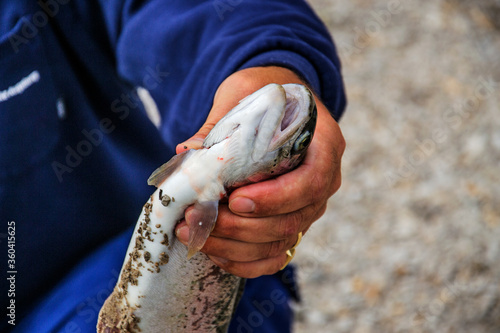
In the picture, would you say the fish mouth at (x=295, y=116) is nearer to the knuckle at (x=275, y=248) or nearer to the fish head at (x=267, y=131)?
the fish head at (x=267, y=131)

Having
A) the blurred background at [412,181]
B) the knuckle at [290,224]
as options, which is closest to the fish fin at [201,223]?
the knuckle at [290,224]

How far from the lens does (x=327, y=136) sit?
1596 millimetres

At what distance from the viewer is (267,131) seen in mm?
1409

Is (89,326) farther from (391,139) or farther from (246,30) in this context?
(391,139)

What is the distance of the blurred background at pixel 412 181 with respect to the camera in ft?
13.2

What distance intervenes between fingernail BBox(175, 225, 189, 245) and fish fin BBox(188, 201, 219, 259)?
0.22 ft

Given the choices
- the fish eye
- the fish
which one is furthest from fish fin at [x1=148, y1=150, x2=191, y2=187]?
the fish eye

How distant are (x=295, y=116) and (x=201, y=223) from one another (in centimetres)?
43

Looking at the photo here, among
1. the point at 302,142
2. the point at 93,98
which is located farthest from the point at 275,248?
the point at 93,98

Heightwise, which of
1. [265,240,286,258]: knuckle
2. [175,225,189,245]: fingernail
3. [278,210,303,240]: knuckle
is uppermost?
[175,225,189,245]: fingernail

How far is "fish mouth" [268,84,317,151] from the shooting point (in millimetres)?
1410

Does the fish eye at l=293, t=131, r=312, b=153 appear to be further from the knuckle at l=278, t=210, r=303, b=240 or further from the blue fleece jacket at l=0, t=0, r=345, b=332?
the blue fleece jacket at l=0, t=0, r=345, b=332

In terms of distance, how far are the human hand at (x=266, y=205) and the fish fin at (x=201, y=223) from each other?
1.2 inches

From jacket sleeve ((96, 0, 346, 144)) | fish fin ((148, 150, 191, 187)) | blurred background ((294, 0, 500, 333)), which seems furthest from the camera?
blurred background ((294, 0, 500, 333))
